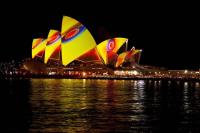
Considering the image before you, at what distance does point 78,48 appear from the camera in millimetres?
94062

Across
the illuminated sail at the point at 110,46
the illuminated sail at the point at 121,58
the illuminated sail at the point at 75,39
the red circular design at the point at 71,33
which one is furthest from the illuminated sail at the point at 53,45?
the illuminated sail at the point at 121,58

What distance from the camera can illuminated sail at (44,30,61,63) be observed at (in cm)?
9894

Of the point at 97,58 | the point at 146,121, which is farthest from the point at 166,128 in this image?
the point at 97,58

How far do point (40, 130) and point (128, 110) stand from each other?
8947 millimetres

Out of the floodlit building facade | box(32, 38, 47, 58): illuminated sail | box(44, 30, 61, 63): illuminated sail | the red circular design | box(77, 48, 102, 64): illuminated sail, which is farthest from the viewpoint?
box(32, 38, 47, 58): illuminated sail

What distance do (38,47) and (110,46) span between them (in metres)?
16.1

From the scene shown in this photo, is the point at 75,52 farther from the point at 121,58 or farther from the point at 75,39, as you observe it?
the point at 121,58

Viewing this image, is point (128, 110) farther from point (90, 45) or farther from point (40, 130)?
point (90, 45)

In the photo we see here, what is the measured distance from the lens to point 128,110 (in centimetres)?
2772

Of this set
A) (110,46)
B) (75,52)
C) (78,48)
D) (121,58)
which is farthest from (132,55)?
(78,48)

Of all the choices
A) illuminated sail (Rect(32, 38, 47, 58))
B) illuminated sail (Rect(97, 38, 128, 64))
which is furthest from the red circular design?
illuminated sail (Rect(32, 38, 47, 58))

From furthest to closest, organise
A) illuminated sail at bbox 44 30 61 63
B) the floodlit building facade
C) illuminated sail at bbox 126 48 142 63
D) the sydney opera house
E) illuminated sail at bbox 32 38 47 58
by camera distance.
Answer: illuminated sail at bbox 126 48 142 63 < illuminated sail at bbox 32 38 47 58 < illuminated sail at bbox 44 30 61 63 < the sydney opera house < the floodlit building facade

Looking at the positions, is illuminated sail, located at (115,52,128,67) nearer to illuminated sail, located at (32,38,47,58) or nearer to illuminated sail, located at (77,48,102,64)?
illuminated sail, located at (77,48,102,64)

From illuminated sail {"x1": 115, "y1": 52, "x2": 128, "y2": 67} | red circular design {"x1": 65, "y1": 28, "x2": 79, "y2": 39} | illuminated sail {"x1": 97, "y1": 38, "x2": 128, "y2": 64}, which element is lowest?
illuminated sail {"x1": 115, "y1": 52, "x2": 128, "y2": 67}
